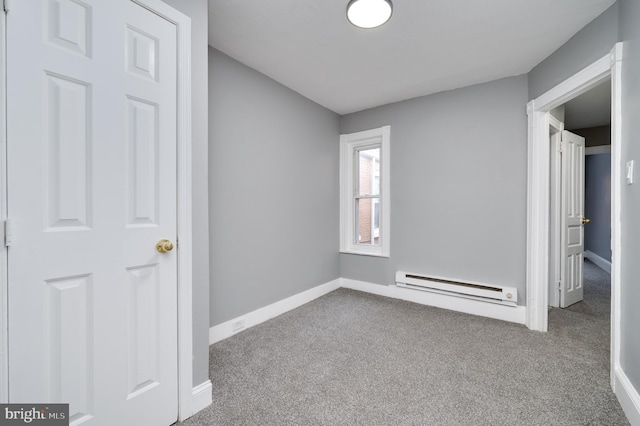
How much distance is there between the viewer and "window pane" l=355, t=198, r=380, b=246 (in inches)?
161

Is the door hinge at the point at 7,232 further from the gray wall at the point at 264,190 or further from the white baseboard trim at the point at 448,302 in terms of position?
the white baseboard trim at the point at 448,302

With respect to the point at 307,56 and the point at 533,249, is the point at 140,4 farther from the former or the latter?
the point at 533,249

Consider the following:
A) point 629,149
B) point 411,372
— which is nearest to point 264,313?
point 411,372

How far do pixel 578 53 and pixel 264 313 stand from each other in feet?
11.4

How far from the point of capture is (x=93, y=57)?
1221 millimetres

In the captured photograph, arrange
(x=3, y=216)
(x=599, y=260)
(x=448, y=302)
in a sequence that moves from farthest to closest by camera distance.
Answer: (x=599, y=260), (x=448, y=302), (x=3, y=216)

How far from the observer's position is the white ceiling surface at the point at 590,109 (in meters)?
3.18

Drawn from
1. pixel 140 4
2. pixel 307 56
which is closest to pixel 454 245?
pixel 307 56

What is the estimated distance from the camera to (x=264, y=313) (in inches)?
112

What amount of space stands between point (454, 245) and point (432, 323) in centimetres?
94

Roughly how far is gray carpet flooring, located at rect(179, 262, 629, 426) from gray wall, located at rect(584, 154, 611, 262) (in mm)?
3651

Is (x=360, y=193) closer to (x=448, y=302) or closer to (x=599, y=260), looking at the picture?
(x=448, y=302)

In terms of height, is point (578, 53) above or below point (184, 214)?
above

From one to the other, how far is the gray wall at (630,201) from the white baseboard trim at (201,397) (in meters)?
2.44
